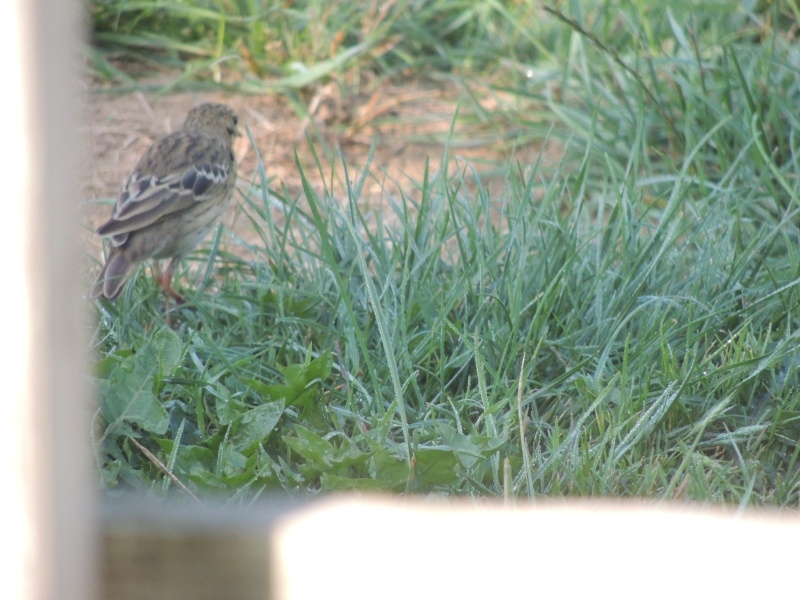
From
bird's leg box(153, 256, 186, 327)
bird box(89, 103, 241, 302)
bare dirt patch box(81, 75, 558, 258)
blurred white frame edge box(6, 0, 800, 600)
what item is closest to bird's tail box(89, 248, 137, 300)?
bird box(89, 103, 241, 302)

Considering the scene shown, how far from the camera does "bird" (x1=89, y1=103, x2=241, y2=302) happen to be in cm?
384

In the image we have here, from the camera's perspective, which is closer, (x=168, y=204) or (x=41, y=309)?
(x=41, y=309)

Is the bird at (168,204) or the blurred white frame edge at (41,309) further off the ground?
the blurred white frame edge at (41,309)

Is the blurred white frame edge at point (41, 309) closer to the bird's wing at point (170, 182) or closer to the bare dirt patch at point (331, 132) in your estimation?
the bird's wing at point (170, 182)

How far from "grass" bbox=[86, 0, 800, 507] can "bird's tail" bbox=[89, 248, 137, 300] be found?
2.1 inches

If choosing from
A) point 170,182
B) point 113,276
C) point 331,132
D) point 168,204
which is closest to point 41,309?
point 113,276

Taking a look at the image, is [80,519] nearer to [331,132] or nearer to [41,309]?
[41,309]

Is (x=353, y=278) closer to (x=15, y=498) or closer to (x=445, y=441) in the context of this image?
(x=445, y=441)

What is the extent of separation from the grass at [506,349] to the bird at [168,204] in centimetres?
11

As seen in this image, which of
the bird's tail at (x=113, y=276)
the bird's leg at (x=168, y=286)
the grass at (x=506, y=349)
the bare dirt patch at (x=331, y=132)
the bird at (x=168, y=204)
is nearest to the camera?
the grass at (x=506, y=349)

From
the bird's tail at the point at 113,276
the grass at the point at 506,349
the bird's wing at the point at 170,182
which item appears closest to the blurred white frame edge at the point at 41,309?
the grass at the point at 506,349

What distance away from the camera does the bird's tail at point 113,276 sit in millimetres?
3508

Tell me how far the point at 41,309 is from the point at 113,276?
2.71 meters

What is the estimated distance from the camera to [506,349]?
3.12m
